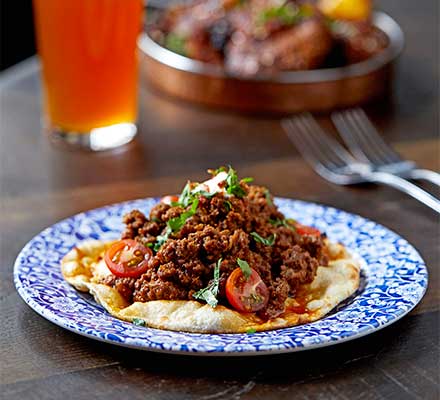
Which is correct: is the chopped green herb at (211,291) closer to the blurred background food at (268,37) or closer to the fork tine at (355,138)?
the fork tine at (355,138)

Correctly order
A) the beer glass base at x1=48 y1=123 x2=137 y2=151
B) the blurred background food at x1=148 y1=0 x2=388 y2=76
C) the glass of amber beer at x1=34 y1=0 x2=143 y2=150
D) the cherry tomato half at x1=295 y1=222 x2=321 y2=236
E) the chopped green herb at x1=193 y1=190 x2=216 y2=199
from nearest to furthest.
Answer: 1. the chopped green herb at x1=193 y1=190 x2=216 y2=199
2. the cherry tomato half at x1=295 y1=222 x2=321 y2=236
3. the glass of amber beer at x1=34 y1=0 x2=143 y2=150
4. the beer glass base at x1=48 y1=123 x2=137 y2=151
5. the blurred background food at x1=148 y1=0 x2=388 y2=76

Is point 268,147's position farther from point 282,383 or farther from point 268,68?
point 282,383

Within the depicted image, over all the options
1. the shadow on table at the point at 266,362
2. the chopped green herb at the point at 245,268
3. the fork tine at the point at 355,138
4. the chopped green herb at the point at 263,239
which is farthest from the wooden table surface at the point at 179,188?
the chopped green herb at the point at 263,239

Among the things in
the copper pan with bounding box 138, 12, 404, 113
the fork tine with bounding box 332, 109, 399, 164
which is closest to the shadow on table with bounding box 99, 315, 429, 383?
the fork tine with bounding box 332, 109, 399, 164

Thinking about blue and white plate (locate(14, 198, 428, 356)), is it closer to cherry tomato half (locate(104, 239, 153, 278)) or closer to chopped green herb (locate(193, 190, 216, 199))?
cherry tomato half (locate(104, 239, 153, 278))

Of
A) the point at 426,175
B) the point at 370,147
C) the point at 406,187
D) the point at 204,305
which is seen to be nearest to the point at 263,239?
the point at 204,305
